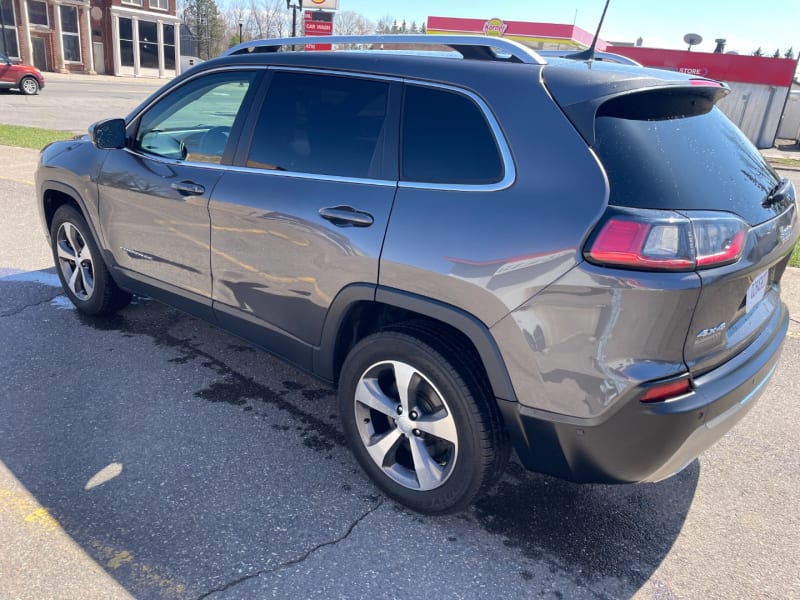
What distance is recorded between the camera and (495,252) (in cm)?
226

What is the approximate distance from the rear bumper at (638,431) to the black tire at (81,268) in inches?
125

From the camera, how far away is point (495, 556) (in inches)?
99.5

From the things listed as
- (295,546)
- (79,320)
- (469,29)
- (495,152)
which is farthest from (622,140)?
(469,29)

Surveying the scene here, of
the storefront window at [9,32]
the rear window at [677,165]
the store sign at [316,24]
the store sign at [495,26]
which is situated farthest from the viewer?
the storefront window at [9,32]

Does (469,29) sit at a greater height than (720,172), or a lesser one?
greater

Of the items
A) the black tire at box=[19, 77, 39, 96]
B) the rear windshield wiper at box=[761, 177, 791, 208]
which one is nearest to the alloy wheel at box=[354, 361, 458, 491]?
the rear windshield wiper at box=[761, 177, 791, 208]

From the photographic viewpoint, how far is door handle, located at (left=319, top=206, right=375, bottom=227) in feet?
8.68

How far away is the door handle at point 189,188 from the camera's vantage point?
3.38 m

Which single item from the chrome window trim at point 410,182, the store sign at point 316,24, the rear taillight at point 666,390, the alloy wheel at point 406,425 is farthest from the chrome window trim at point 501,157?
the store sign at point 316,24

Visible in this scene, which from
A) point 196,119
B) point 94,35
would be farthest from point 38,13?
point 196,119

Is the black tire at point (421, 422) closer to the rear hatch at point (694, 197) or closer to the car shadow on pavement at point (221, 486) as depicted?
the car shadow on pavement at point (221, 486)

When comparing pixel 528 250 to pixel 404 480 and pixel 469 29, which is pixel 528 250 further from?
pixel 469 29

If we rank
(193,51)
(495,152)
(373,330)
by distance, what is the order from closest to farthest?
(495,152) < (373,330) < (193,51)

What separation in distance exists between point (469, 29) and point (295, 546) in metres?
34.6
